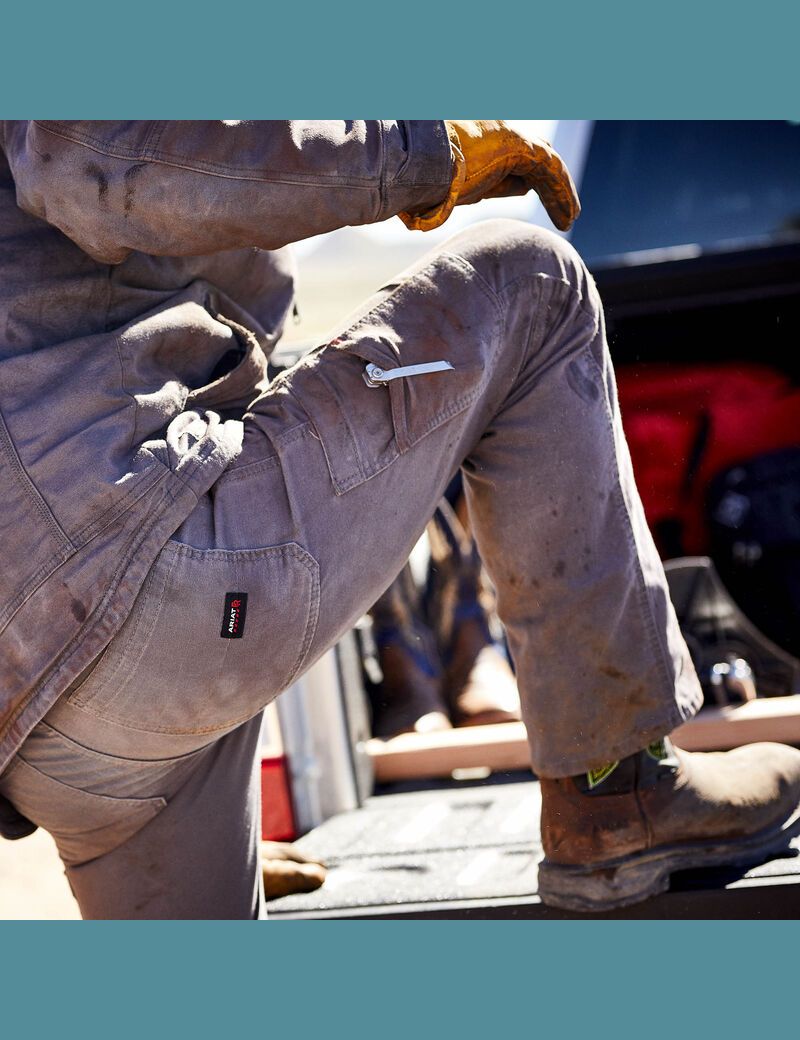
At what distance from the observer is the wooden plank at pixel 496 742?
1680 mm

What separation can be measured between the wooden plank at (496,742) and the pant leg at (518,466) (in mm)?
561

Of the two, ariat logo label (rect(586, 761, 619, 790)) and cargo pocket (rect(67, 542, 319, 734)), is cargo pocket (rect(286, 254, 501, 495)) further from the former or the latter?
ariat logo label (rect(586, 761, 619, 790))

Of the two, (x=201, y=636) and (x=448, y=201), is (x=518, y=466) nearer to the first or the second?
(x=448, y=201)

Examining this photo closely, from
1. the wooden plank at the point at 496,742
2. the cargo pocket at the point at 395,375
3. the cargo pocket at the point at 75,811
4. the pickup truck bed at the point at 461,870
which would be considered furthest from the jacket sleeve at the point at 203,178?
the wooden plank at the point at 496,742

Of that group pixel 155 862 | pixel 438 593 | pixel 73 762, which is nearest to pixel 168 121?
Answer: pixel 73 762

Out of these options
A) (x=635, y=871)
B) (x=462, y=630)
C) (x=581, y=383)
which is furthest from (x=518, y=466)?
(x=462, y=630)

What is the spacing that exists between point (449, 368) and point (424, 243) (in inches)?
23.7

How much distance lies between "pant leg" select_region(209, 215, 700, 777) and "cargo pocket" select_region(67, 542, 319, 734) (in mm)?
44

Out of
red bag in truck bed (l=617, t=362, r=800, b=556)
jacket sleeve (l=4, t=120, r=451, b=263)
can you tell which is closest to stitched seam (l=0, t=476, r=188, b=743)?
jacket sleeve (l=4, t=120, r=451, b=263)

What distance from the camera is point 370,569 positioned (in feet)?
3.48

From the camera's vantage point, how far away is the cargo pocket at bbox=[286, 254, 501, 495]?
1.03m

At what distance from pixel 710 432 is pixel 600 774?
1.23 m

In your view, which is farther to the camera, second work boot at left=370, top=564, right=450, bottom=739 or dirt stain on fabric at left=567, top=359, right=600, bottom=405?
second work boot at left=370, top=564, right=450, bottom=739

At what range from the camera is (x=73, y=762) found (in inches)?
41.0
